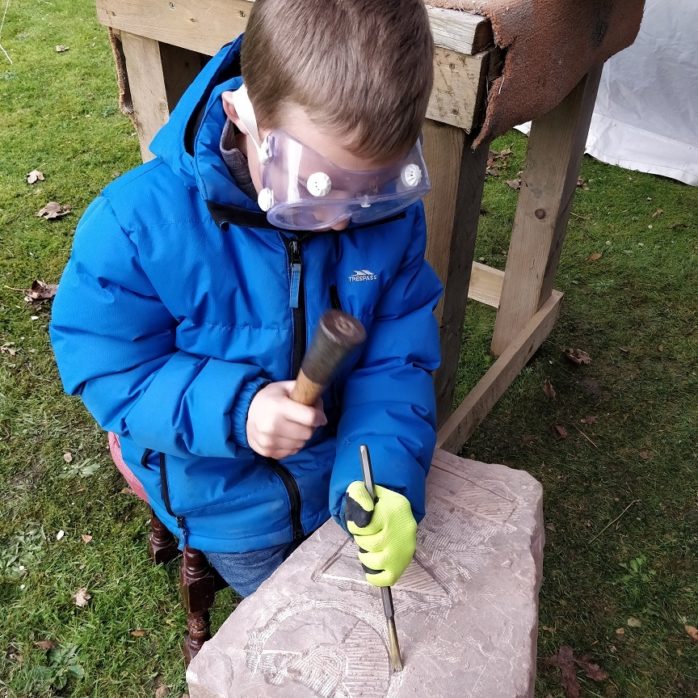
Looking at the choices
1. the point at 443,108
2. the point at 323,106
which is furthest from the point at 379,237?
the point at 323,106

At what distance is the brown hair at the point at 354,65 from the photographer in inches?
50.0

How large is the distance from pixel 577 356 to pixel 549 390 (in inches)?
12.2

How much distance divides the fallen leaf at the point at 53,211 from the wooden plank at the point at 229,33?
7.33ft

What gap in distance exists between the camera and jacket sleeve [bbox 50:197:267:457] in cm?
159

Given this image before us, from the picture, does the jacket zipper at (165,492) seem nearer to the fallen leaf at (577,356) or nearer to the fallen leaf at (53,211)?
the fallen leaf at (577,356)

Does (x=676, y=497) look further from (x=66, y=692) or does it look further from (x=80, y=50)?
(x=80, y=50)

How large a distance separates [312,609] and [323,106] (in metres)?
1.06

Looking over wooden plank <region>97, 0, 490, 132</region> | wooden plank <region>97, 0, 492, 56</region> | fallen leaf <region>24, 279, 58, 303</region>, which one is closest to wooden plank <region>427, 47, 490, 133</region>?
wooden plank <region>97, 0, 490, 132</region>

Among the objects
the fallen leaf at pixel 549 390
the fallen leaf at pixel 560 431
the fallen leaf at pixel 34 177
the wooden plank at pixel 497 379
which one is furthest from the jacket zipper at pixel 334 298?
the fallen leaf at pixel 34 177

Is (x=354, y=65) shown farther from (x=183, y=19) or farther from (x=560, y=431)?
(x=560, y=431)

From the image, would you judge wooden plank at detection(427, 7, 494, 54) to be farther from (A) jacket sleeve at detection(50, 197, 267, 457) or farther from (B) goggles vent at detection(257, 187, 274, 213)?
(A) jacket sleeve at detection(50, 197, 267, 457)

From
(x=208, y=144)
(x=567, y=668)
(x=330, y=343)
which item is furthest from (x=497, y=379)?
(x=330, y=343)

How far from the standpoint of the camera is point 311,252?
1.68 meters

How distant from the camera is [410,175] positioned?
1.47 metres
